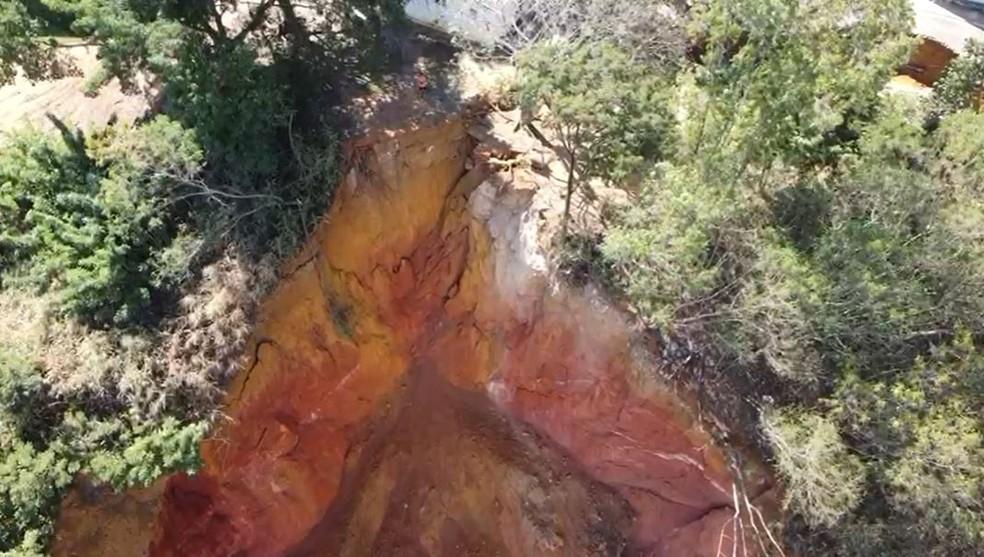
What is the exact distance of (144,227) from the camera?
15.2m

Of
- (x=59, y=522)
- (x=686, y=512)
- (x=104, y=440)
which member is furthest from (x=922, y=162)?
(x=59, y=522)

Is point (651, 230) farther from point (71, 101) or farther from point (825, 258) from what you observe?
point (71, 101)

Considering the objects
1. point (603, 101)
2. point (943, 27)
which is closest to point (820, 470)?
point (603, 101)

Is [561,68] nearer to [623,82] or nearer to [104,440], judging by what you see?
[623,82]

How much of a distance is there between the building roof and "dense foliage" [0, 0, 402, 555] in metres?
14.8

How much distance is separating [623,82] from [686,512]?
9595 millimetres

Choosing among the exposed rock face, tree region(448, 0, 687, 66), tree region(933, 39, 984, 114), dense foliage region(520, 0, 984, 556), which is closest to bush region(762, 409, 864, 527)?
dense foliage region(520, 0, 984, 556)

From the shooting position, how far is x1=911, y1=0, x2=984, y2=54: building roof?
67.4 ft

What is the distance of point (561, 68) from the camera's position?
14.5 metres

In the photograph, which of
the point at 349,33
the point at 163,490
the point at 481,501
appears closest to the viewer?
the point at 163,490

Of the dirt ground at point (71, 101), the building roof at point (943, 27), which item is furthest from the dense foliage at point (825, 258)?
the dirt ground at point (71, 101)

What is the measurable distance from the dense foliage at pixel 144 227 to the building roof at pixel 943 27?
14.8 meters

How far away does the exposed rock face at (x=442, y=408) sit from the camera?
54.1 feet

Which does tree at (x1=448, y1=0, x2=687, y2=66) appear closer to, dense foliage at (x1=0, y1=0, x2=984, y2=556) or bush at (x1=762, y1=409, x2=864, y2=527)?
dense foliage at (x1=0, y1=0, x2=984, y2=556)
